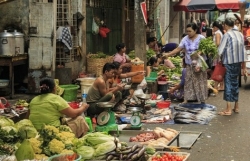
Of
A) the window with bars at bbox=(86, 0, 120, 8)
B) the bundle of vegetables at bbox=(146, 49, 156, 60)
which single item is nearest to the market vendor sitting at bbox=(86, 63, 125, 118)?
the bundle of vegetables at bbox=(146, 49, 156, 60)

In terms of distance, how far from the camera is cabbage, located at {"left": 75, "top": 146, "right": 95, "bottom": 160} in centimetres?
684

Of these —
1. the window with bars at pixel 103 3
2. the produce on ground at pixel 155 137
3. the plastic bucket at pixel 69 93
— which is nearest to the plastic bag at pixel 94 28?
the window with bars at pixel 103 3

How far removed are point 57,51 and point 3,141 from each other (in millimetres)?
7872

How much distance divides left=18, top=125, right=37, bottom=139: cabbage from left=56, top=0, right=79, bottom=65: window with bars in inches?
276

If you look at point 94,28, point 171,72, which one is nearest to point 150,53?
point 171,72

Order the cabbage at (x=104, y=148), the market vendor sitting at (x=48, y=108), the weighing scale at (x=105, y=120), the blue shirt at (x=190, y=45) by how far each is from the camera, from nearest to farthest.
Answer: the cabbage at (x=104, y=148) < the market vendor sitting at (x=48, y=108) < the weighing scale at (x=105, y=120) < the blue shirt at (x=190, y=45)

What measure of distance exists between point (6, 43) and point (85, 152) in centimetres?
614

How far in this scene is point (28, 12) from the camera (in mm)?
13227

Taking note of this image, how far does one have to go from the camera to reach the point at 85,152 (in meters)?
6.87

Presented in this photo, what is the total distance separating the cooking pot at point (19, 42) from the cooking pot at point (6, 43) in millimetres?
221

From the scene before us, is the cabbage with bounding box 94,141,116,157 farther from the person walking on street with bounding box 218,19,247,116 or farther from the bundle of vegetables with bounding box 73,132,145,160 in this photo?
the person walking on street with bounding box 218,19,247,116

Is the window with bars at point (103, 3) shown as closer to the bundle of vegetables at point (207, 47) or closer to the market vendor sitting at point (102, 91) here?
the bundle of vegetables at point (207, 47)

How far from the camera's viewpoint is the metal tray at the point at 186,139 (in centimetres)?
872

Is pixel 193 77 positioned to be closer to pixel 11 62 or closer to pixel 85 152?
pixel 11 62
